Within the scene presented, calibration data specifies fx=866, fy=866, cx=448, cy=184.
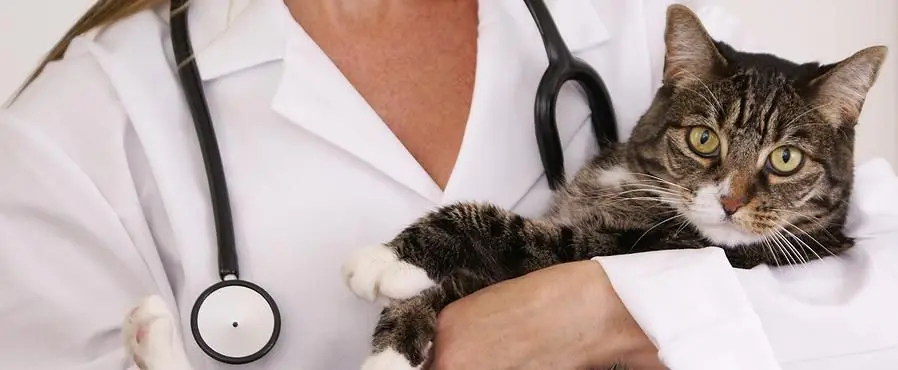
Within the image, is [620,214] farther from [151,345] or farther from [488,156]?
[151,345]

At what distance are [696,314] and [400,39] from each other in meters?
0.55

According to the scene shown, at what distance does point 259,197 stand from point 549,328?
372mm

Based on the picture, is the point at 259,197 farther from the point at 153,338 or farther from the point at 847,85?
the point at 847,85

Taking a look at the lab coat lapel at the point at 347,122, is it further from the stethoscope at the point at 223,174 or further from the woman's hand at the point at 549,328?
the woman's hand at the point at 549,328

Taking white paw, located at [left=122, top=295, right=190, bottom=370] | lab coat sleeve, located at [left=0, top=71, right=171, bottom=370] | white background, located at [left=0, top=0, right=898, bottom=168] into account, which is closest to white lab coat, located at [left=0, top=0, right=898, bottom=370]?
lab coat sleeve, located at [left=0, top=71, right=171, bottom=370]

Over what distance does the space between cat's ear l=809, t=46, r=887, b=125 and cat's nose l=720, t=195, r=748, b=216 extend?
0.14m

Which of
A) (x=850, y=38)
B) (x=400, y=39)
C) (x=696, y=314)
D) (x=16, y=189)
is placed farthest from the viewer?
(x=850, y=38)

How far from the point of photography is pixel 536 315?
0.87 metres

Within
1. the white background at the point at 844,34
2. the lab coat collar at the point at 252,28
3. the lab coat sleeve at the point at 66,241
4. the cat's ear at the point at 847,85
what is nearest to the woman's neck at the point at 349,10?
the lab coat collar at the point at 252,28

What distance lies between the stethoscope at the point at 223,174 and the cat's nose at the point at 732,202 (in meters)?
0.21

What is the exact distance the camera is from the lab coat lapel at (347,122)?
101 centimetres

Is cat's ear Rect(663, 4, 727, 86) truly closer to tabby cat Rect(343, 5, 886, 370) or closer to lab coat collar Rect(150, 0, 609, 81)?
tabby cat Rect(343, 5, 886, 370)

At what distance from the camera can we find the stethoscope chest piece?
0.87 meters

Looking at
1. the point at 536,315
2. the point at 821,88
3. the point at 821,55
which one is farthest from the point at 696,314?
the point at 821,55
